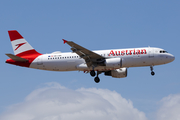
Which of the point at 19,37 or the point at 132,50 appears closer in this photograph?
the point at 132,50

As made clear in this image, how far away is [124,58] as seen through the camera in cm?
5316

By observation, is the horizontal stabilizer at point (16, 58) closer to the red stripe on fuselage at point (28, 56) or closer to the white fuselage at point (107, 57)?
the red stripe on fuselage at point (28, 56)

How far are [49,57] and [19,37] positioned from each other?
8.13m

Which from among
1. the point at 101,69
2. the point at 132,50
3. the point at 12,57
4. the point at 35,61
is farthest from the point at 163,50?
the point at 12,57

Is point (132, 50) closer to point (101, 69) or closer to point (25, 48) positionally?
point (101, 69)

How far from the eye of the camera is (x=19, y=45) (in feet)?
193

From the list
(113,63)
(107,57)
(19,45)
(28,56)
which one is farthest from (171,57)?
(19,45)

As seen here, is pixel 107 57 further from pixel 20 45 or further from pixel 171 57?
pixel 20 45

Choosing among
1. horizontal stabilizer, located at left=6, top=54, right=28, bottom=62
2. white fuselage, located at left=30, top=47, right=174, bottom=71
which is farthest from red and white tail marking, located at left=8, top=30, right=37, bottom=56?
white fuselage, located at left=30, top=47, right=174, bottom=71

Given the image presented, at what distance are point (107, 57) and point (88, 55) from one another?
3336mm

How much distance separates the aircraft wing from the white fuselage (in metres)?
0.84

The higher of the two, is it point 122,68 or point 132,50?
point 132,50

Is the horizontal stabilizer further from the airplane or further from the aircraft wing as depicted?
the aircraft wing

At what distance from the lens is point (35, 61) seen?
55406 mm
